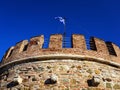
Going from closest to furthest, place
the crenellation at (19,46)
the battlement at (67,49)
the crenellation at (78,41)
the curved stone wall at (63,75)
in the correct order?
the curved stone wall at (63,75)
the battlement at (67,49)
the crenellation at (78,41)
the crenellation at (19,46)

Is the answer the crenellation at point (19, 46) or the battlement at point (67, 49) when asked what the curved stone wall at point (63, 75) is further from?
the crenellation at point (19, 46)

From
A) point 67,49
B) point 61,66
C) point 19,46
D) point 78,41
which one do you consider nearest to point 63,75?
point 61,66

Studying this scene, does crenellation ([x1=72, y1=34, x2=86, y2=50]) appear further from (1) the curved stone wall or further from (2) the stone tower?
(1) the curved stone wall

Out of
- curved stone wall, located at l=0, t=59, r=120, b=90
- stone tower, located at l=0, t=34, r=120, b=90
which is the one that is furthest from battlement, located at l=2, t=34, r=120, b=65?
curved stone wall, located at l=0, t=59, r=120, b=90

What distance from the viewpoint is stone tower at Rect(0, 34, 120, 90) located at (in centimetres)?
699

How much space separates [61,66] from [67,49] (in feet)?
2.59

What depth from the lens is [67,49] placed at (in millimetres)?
7941

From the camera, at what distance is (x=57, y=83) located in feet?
22.7

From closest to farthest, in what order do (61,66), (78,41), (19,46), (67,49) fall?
(61,66), (67,49), (78,41), (19,46)

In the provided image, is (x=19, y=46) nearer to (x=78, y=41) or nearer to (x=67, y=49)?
(x=67, y=49)

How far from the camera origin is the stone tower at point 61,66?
6988mm

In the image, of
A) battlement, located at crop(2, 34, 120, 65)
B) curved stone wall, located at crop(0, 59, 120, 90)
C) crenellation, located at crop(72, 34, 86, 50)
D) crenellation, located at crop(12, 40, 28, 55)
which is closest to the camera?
curved stone wall, located at crop(0, 59, 120, 90)

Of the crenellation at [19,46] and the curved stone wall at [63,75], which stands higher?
the crenellation at [19,46]

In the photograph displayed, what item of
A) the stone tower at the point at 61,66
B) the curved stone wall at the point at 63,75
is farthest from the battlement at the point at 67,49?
the curved stone wall at the point at 63,75
